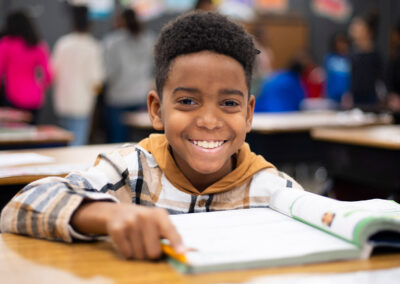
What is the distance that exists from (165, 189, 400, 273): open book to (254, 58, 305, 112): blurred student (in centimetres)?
411

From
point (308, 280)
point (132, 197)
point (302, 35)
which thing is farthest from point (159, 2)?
point (308, 280)

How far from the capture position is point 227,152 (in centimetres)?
114

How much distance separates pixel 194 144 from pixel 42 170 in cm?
76

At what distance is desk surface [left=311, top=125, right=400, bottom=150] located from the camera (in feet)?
7.99

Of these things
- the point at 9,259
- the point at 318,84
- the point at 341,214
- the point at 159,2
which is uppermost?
the point at 159,2

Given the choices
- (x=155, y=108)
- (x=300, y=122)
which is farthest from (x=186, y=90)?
(x=300, y=122)

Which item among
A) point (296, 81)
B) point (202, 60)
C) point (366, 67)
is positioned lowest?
point (202, 60)

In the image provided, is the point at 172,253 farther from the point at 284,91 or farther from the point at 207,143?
the point at 284,91

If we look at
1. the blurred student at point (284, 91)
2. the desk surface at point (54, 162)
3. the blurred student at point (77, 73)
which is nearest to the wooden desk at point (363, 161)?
the desk surface at point (54, 162)

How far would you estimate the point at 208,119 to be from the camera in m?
1.08

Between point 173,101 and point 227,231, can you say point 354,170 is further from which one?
point 227,231

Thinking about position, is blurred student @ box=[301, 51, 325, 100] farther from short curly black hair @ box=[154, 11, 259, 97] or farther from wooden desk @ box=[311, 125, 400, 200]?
short curly black hair @ box=[154, 11, 259, 97]

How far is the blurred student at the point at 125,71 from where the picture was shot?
195 inches

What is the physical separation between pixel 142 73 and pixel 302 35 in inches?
191
